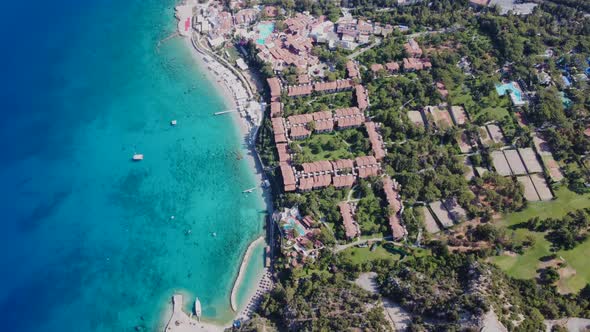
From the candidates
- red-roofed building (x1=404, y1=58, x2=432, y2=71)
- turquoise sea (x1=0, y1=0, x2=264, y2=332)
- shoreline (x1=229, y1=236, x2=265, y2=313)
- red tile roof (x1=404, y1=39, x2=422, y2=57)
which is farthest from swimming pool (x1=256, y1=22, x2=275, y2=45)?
shoreline (x1=229, y1=236, x2=265, y2=313)

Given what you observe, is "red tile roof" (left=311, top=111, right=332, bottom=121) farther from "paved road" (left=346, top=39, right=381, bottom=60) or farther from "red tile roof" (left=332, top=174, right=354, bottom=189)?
"paved road" (left=346, top=39, right=381, bottom=60)

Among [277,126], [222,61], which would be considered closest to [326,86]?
[277,126]

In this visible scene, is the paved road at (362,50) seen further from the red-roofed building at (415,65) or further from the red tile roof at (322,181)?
the red tile roof at (322,181)

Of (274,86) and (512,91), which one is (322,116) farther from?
(512,91)

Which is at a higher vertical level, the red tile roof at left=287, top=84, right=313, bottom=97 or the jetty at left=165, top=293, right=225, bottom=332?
the red tile roof at left=287, top=84, right=313, bottom=97

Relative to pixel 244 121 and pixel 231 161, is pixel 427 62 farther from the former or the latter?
pixel 231 161

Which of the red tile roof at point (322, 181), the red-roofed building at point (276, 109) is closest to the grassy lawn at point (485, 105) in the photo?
the red tile roof at point (322, 181)
